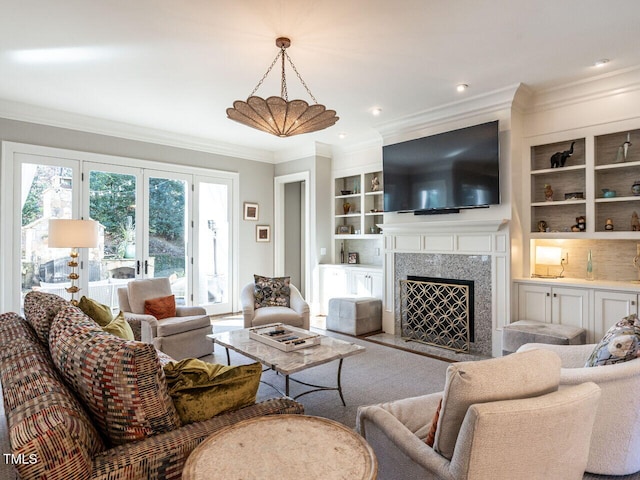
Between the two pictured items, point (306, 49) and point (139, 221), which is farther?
point (139, 221)

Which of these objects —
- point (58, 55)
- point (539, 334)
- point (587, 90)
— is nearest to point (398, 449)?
point (539, 334)

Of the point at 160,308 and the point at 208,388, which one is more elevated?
the point at 208,388

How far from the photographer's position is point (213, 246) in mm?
6273

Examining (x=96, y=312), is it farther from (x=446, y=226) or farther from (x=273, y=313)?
(x=446, y=226)

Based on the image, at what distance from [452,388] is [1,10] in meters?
3.56

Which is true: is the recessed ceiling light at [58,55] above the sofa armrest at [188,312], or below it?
above

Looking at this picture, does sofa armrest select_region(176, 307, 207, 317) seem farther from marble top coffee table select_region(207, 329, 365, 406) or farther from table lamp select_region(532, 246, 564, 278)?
table lamp select_region(532, 246, 564, 278)

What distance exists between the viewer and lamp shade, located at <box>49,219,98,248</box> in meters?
3.62

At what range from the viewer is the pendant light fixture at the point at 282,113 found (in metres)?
2.90

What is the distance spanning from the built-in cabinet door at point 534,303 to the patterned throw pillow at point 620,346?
192 cm

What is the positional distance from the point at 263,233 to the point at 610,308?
5.02 metres

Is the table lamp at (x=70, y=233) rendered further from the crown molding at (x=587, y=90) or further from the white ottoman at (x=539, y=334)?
the crown molding at (x=587, y=90)

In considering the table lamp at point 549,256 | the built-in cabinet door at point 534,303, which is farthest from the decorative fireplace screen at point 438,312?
the table lamp at point 549,256

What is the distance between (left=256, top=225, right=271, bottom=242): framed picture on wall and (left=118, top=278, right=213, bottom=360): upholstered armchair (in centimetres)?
250
